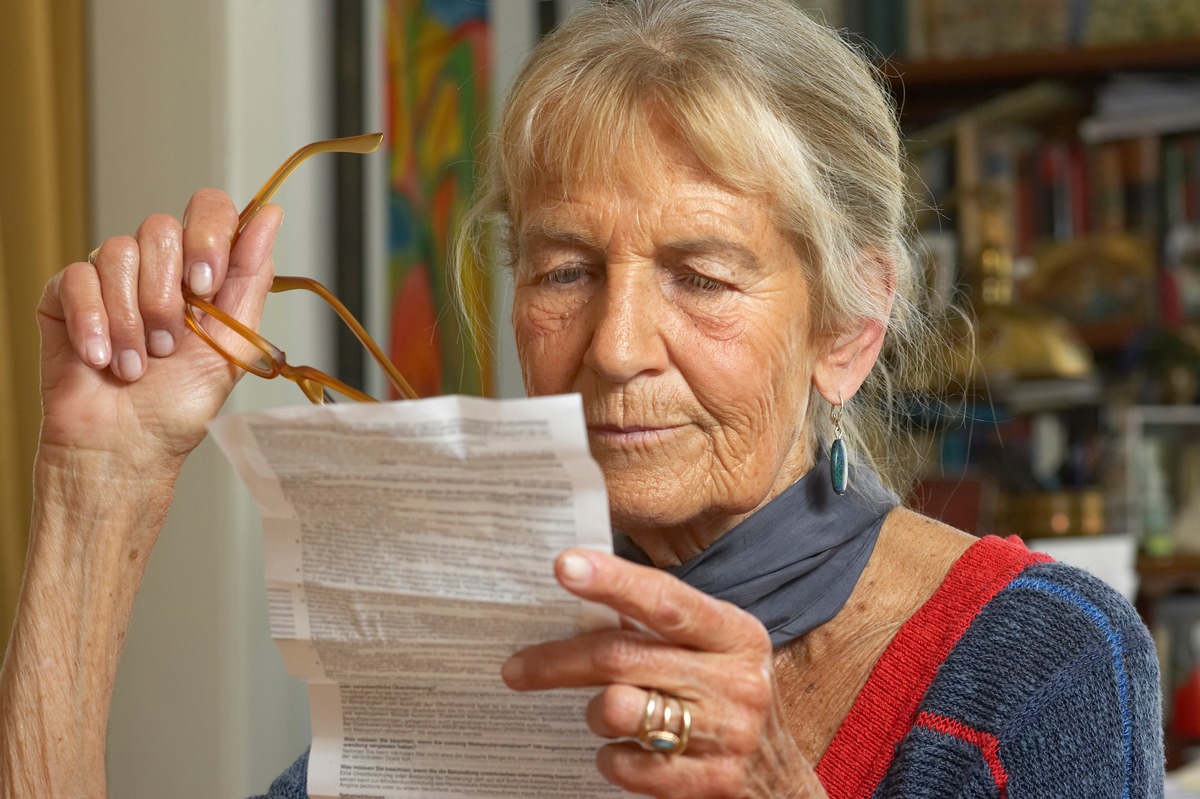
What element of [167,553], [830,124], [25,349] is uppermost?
[830,124]

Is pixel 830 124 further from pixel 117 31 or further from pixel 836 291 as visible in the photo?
pixel 117 31

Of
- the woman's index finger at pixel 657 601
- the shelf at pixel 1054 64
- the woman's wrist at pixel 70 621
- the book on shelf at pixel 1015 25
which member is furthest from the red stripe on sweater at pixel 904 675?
the book on shelf at pixel 1015 25

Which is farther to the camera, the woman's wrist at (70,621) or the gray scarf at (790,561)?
the gray scarf at (790,561)

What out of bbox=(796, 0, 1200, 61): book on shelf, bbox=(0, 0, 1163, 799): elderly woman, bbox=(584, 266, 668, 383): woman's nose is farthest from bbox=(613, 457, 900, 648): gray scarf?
bbox=(796, 0, 1200, 61): book on shelf

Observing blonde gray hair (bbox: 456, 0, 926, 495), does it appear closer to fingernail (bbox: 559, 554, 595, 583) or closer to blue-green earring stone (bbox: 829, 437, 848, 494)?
blue-green earring stone (bbox: 829, 437, 848, 494)

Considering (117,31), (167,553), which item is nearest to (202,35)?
(117,31)

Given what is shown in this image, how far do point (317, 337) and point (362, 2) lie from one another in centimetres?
53

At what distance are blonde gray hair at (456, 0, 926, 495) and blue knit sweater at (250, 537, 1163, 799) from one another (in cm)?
28

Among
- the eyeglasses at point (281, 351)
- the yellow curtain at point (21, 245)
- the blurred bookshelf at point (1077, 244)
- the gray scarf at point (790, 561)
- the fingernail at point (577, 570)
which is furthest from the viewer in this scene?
the blurred bookshelf at point (1077, 244)

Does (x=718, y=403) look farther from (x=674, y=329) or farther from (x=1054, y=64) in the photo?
(x=1054, y=64)

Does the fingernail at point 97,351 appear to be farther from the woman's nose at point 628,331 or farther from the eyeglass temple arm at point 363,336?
the woman's nose at point 628,331

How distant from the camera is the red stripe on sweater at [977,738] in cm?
103

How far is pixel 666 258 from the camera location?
109cm

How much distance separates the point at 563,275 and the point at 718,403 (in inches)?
7.5
